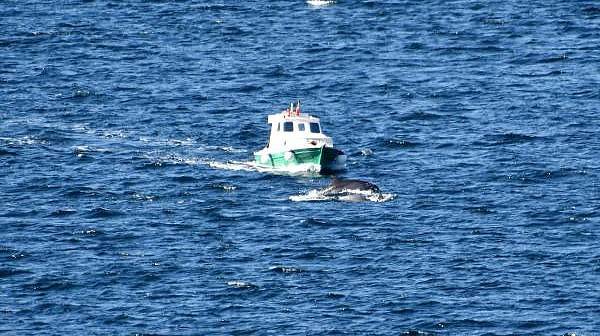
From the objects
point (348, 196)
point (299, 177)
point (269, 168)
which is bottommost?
point (299, 177)

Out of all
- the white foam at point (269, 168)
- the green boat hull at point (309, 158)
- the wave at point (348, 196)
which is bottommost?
the wave at point (348, 196)

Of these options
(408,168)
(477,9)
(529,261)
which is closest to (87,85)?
(408,168)

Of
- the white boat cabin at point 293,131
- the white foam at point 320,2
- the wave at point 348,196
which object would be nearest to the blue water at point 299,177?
the wave at point 348,196

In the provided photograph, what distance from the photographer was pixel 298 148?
359ft

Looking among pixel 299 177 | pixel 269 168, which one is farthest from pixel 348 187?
pixel 269 168

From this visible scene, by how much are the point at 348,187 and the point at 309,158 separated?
737cm

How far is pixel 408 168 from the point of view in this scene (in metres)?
110

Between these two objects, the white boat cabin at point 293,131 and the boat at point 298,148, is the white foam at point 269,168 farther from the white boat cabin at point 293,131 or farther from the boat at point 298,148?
the white boat cabin at point 293,131

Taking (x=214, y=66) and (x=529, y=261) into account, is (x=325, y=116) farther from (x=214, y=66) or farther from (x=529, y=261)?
(x=529, y=261)

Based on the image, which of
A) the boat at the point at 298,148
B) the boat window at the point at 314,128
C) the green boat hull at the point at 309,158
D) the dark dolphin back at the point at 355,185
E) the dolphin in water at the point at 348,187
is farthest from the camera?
the boat window at the point at 314,128

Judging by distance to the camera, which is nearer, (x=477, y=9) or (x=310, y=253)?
(x=310, y=253)

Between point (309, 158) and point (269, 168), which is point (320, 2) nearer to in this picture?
point (269, 168)

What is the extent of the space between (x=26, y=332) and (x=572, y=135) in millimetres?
50213

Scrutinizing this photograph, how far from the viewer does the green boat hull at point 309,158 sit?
108 m
